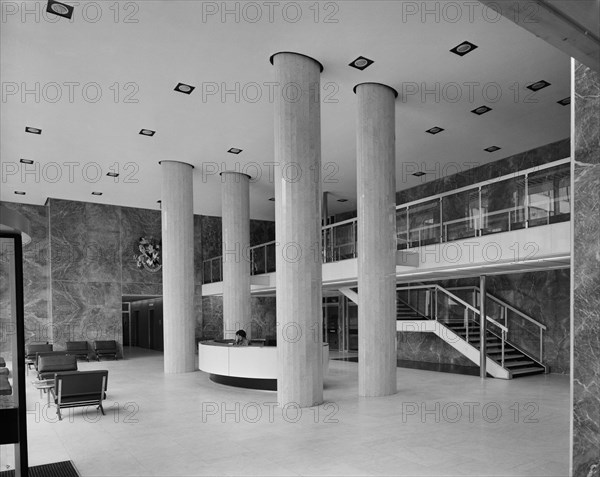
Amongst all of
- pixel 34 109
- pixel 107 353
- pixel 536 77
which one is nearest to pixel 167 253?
pixel 34 109

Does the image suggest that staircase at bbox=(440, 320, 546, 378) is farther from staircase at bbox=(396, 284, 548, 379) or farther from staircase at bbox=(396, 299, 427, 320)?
staircase at bbox=(396, 299, 427, 320)

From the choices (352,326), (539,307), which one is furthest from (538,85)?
(352,326)

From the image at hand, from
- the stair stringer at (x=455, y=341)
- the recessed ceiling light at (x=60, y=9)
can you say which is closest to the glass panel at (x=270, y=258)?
the stair stringer at (x=455, y=341)

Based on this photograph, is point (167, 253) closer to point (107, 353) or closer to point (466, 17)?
point (107, 353)

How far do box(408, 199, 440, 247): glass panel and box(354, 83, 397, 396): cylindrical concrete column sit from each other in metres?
1.45

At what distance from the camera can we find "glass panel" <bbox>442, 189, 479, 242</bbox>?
11.8 m

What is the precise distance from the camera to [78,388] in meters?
9.80

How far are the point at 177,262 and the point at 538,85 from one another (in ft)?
38.6

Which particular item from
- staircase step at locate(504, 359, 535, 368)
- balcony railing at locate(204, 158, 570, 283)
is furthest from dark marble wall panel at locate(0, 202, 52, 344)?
staircase step at locate(504, 359, 535, 368)

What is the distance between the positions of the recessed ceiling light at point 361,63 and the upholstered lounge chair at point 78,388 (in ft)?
25.4

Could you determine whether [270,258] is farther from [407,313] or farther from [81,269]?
[81,269]

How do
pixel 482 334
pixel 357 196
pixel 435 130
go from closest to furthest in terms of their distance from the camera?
pixel 357 196, pixel 435 130, pixel 482 334

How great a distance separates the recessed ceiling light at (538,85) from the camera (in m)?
11.7

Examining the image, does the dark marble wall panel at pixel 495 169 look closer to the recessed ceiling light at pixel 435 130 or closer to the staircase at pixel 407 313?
the recessed ceiling light at pixel 435 130
